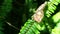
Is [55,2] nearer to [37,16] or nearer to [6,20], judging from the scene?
[37,16]

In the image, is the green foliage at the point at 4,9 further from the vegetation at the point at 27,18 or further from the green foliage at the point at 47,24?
the green foliage at the point at 47,24

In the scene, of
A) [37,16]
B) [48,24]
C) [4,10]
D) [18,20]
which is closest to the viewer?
[37,16]

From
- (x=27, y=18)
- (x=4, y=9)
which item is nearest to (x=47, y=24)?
(x=27, y=18)

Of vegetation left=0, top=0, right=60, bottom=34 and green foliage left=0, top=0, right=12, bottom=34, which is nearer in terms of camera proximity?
vegetation left=0, top=0, right=60, bottom=34

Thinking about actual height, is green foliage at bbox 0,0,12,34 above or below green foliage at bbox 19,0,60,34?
above

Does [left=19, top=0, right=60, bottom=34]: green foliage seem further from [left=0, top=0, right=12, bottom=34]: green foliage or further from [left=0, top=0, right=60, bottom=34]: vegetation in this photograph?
[left=0, top=0, right=12, bottom=34]: green foliage

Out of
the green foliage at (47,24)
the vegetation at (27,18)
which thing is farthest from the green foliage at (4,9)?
the green foliage at (47,24)

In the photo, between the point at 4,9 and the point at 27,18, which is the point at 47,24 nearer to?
the point at 27,18

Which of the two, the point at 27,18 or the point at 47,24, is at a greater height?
the point at 27,18

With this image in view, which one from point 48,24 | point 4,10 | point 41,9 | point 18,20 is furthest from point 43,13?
point 18,20

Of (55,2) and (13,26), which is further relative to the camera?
(13,26)

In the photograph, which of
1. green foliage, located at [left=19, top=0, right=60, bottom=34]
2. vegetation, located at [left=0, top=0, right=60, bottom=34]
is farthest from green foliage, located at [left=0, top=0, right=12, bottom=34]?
green foliage, located at [left=19, top=0, right=60, bottom=34]
